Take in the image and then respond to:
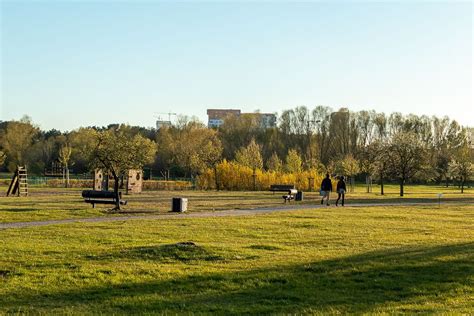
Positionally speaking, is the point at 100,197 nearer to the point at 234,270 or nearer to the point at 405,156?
the point at 234,270

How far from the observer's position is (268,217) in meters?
24.3

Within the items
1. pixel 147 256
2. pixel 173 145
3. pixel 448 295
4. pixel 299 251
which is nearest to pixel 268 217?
pixel 299 251

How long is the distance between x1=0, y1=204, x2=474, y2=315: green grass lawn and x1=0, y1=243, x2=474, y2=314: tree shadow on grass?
2 centimetres

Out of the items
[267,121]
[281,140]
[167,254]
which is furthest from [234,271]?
[267,121]

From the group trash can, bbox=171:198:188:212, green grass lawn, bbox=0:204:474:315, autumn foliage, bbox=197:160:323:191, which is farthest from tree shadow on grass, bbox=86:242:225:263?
autumn foliage, bbox=197:160:323:191

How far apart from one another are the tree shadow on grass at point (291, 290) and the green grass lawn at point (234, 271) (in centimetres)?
2

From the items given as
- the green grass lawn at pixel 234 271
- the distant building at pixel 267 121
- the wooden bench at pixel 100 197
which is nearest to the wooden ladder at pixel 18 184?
the wooden bench at pixel 100 197

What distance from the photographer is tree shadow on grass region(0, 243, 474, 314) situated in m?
8.98

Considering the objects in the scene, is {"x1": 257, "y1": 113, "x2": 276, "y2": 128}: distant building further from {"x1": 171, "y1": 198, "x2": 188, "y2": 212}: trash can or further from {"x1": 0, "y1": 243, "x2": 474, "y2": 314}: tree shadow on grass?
{"x1": 0, "y1": 243, "x2": 474, "y2": 314}: tree shadow on grass

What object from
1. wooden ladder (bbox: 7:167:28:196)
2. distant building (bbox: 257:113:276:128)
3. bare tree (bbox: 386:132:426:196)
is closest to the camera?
wooden ladder (bbox: 7:167:28:196)

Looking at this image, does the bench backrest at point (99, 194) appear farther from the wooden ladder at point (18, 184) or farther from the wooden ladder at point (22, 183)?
the wooden ladder at point (22, 183)

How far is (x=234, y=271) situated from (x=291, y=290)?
5.59 ft

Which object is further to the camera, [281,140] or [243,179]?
[281,140]

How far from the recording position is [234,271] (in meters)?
11.5
